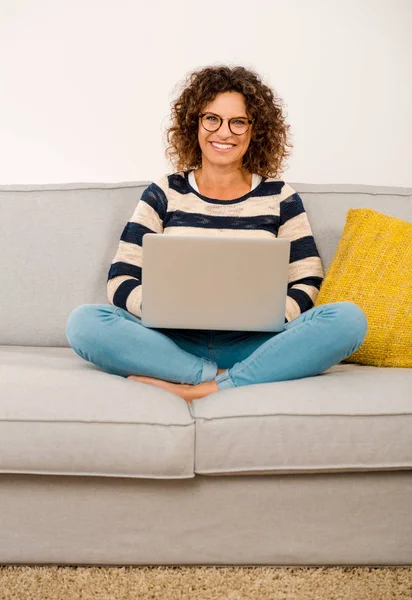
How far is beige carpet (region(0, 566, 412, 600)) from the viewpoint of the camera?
1.46m

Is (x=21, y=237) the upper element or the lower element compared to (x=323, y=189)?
lower

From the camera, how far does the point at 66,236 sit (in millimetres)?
2217

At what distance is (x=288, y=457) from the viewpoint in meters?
1.50

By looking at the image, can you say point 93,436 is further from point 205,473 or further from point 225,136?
point 225,136


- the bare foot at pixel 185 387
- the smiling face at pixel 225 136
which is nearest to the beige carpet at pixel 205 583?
the bare foot at pixel 185 387

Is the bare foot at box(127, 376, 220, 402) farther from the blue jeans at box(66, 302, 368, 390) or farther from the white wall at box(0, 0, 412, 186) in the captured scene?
the white wall at box(0, 0, 412, 186)

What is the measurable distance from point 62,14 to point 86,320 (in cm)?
158

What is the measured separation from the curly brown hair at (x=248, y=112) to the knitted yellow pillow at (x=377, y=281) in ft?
1.32

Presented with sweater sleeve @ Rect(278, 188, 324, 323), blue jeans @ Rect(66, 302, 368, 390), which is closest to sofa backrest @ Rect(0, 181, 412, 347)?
sweater sleeve @ Rect(278, 188, 324, 323)

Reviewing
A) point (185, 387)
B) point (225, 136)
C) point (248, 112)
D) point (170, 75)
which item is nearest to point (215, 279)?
point (185, 387)

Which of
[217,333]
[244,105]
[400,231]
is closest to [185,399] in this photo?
[217,333]

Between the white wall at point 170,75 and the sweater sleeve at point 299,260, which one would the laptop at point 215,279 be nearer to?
the sweater sleeve at point 299,260

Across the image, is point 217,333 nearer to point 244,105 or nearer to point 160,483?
point 160,483

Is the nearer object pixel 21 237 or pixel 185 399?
pixel 185 399
